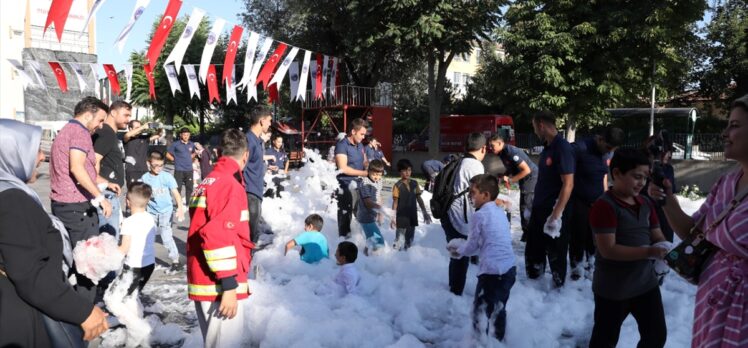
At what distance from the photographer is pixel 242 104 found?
122 ft

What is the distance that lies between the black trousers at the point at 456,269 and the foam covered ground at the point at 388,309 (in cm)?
10

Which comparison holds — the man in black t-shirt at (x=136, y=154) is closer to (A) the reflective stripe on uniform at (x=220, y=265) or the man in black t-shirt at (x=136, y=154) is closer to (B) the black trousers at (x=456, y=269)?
(B) the black trousers at (x=456, y=269)

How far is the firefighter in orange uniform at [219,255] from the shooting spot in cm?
334

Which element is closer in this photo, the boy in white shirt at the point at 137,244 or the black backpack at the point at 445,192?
the boy in white shirt at the point at 137,244

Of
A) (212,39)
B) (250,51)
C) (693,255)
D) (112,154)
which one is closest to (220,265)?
(693,255)

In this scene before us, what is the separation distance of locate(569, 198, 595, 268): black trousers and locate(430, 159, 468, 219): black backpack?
4.73 ft

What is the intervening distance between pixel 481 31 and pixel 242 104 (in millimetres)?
19260

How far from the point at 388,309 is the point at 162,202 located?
3812 millimetres

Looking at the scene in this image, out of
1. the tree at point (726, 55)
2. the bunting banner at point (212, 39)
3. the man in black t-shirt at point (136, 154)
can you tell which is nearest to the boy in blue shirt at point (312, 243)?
the man in black t-shirt at point (136, 154)

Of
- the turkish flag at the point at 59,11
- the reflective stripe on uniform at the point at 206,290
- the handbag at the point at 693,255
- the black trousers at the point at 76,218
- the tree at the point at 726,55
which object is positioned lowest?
the reflective stripe on uniform at the point at 206,290

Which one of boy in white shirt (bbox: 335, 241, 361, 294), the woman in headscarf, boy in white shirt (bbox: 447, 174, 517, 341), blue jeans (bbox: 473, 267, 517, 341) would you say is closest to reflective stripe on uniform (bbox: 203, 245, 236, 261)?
the woman in headscarf

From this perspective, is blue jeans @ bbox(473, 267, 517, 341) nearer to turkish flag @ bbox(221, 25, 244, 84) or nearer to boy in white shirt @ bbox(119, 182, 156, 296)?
boy in white shirt @ bbox(119, 182, 156, 296)

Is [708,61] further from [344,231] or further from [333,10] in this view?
[344,231]

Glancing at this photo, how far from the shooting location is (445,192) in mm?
5902
